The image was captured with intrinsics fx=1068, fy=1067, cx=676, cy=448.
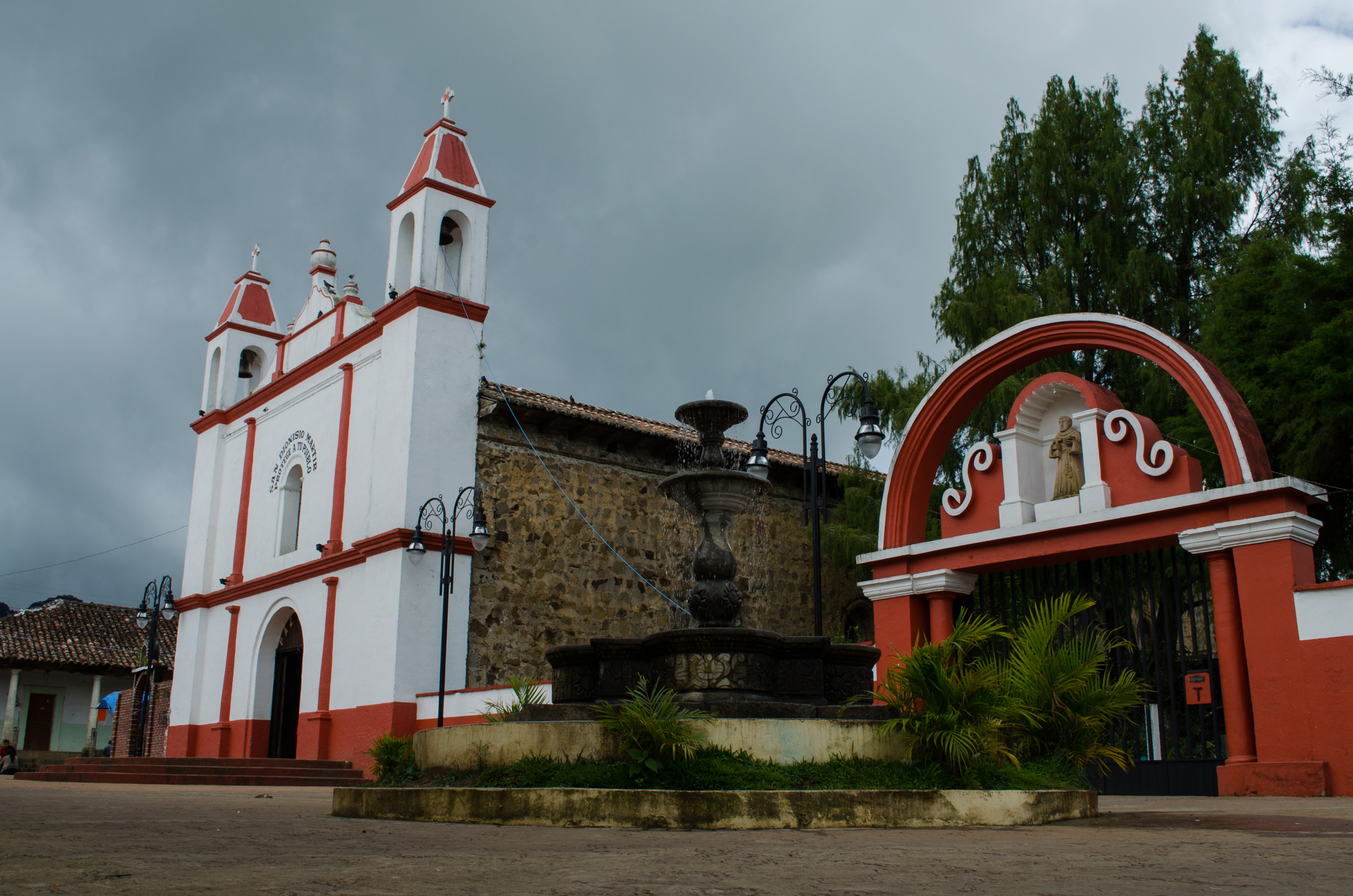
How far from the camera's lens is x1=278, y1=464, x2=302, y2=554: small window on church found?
62.2ft

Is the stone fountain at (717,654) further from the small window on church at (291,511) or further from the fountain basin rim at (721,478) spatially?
the small window on church at (291,511)

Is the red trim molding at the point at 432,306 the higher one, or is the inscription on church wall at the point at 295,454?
the red trim molding at the point at 432,306

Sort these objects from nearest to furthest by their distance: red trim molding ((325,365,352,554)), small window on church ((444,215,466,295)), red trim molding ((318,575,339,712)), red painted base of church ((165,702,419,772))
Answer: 1. red painted base of church ((165,702,419,772))
2. red trim molding ((318,575,339,712))
3. small window on church ((444,215,466,295))
4. red trim molding ((325,365,352,554))

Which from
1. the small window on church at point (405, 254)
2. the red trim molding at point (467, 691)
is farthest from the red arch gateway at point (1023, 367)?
the small window on church at point (405, 254)

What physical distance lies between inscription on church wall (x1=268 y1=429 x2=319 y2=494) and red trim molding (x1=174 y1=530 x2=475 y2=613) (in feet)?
5.68

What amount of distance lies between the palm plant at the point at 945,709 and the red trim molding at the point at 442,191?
40.9ft

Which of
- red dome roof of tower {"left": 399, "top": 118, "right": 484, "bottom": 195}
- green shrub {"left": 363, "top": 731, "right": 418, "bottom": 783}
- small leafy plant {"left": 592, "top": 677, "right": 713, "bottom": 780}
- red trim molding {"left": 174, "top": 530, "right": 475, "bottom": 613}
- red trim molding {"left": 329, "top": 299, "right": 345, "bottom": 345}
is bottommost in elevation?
green shrub {"left": 363, "top": 731, "right": 418, "bottom": 783}

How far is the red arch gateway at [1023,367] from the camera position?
9516 millimetres

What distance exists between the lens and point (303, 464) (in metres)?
18.7

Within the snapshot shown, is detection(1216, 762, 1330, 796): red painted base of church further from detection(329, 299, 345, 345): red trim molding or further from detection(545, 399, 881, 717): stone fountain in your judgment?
detection(329, 299, 345, 345): red trim molding

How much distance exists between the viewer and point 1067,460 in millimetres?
11062

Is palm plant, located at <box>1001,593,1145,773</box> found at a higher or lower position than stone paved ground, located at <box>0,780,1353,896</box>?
higher

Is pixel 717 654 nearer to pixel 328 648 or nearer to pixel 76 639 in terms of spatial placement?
pixel 328 648

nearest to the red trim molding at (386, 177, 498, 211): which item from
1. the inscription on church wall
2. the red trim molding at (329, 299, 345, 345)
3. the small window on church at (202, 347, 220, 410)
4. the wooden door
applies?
the red trim molding at (329, 299, 345, 345)
